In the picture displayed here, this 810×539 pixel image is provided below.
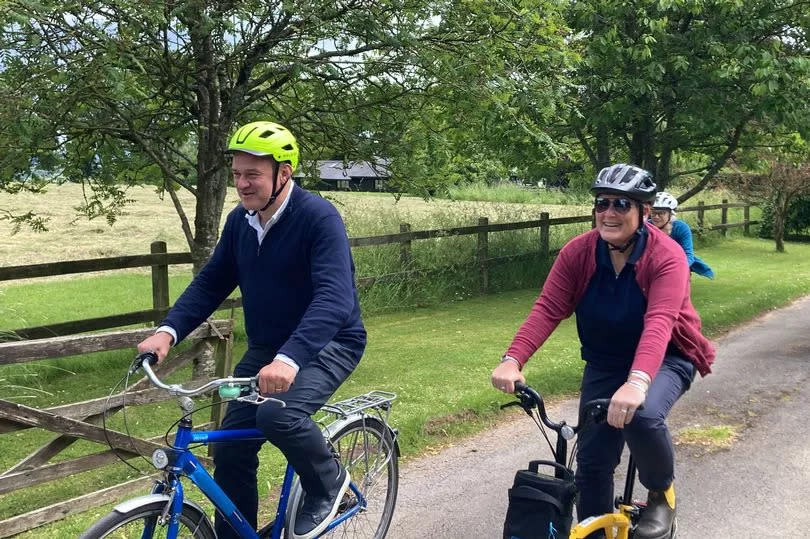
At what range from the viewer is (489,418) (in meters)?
6.61

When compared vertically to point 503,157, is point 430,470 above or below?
below

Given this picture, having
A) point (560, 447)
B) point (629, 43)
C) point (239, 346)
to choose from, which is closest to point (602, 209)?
point (560, 447)

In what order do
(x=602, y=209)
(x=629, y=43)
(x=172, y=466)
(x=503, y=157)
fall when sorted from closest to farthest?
(x=172, y=466) → (x=602, y=209) → (x=629, y=43) → (x=503, y=157)

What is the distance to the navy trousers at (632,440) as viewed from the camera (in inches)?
118

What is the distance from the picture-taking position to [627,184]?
314cm

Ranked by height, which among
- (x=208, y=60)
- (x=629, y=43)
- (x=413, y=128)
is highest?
(x=629, y=43)

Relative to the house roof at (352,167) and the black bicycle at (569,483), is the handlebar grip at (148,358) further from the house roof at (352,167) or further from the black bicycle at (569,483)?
the house roof at (352,167)

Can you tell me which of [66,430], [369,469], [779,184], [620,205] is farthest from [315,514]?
[779,184]

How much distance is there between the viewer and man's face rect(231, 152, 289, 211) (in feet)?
10.3

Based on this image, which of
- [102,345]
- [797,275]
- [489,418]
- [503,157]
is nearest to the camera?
[102,345]

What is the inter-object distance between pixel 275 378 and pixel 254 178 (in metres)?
0.89

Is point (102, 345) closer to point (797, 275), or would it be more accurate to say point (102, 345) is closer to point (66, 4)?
point (66, 4)

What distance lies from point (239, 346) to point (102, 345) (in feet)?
18.3

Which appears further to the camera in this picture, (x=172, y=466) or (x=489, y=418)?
(x=489, y=418)
